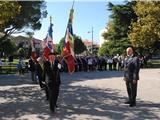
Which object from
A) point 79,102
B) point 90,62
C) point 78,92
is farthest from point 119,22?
point 79,102

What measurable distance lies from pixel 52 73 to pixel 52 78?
0.49 ft

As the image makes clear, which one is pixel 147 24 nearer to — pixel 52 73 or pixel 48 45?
pixel 48 45

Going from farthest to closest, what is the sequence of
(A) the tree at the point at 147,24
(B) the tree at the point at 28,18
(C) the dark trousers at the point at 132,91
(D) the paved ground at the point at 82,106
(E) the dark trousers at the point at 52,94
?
(B) the tree at the point at 28,18 < (A) the tree at the point at 147,24 < (C) the dark trousers at the point at 132,91 < (E) the dark trousers at the point at 52,94 < (D) the paved ground at the point at 82,106

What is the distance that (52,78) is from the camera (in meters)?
12.2

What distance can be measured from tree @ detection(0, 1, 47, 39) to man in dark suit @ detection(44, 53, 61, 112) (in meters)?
31.8

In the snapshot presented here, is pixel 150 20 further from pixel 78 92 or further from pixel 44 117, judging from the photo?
pixel 44 117

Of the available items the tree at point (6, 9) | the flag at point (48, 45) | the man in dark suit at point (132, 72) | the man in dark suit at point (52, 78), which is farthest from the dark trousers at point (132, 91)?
the tree at point (6, 9)

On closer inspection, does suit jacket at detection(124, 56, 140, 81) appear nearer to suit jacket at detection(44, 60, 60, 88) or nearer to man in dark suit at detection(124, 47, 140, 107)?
man in dark suit at detection(124, 47, 140, 107)

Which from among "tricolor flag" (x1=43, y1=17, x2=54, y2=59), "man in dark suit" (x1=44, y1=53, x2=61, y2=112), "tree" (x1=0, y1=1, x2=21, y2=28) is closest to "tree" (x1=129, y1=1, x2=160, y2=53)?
"tree" (x1=0, y1=1, x2=21, y2=28)

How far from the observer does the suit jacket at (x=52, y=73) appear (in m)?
12.2

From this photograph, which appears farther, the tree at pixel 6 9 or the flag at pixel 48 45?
the tree at pixel 6 9

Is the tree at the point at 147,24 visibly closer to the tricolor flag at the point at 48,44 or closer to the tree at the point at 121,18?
the tree at the point at 121,18

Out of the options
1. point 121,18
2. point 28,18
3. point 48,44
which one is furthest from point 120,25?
point 48,44

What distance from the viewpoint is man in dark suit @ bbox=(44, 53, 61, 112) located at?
1217 centimetres
